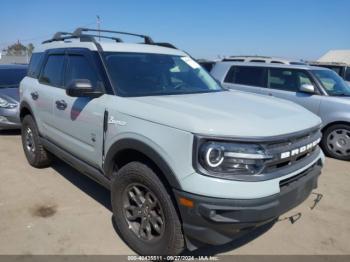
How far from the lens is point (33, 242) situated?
328cm

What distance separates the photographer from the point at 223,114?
8.82 feet

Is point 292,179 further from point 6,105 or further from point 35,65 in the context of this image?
point 6,105

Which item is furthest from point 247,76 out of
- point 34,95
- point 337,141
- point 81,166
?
point 81,166

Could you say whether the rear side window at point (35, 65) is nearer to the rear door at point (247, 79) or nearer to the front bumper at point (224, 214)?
the front bumper at point (224, 214)

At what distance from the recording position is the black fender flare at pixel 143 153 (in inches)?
99.5

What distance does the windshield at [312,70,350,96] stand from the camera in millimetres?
6883

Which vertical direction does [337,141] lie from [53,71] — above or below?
below

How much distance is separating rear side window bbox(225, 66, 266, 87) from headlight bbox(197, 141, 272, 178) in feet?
18.3

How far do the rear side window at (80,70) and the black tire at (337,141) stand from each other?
5.02 metres

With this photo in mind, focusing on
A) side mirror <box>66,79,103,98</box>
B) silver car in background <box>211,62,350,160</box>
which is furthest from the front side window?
side mirror <box>66,79,103,98</box>

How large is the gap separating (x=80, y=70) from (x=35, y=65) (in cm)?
184

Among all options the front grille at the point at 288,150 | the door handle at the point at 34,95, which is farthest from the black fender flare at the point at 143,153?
the door handle at the point at 34,95

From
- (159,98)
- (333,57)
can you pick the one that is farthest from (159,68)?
(333,57)

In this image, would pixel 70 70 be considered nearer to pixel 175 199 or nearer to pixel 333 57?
pixel 175 199
